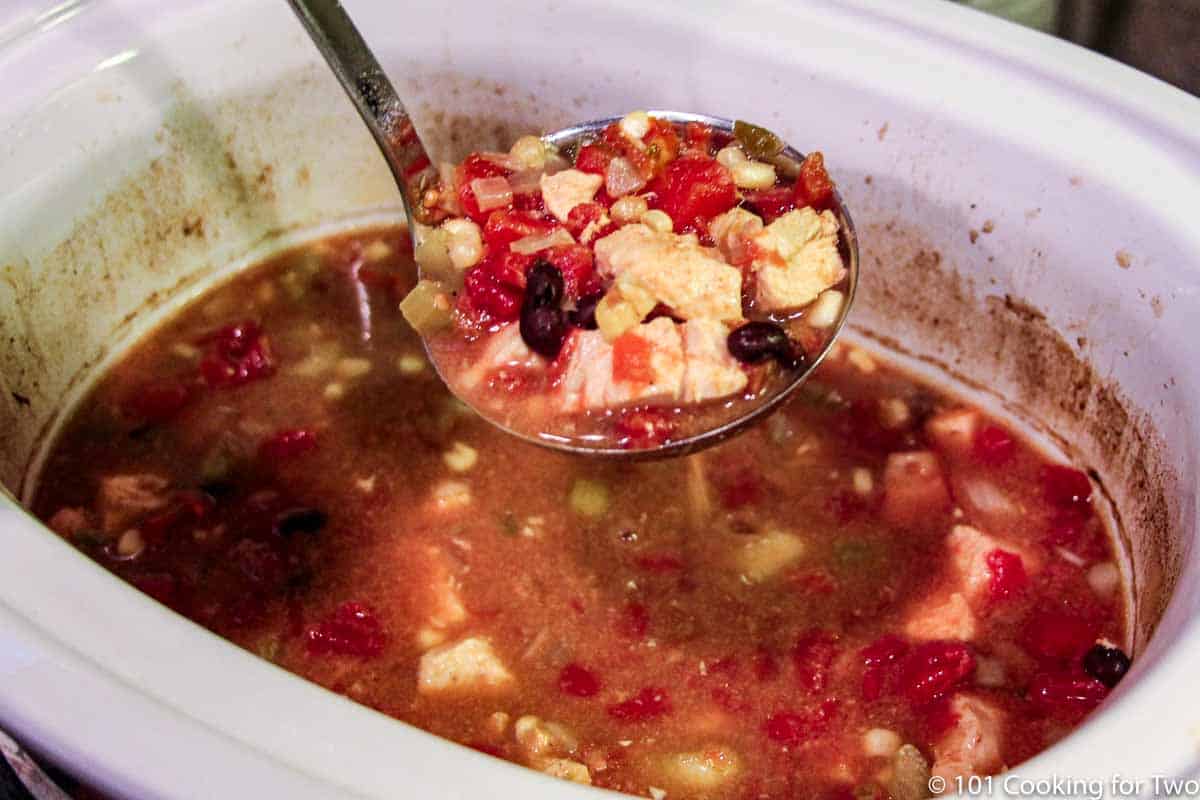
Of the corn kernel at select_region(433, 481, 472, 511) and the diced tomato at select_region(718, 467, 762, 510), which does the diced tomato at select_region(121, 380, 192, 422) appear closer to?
the corn kernel at select_region(433, 481, 472, 511)

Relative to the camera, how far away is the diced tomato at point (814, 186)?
176 cm

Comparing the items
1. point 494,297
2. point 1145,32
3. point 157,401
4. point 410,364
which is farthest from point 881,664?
point 1145,32

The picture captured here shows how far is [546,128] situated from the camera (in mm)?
2367

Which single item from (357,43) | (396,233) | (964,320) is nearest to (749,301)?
(964,320)

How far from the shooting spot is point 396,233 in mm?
2480

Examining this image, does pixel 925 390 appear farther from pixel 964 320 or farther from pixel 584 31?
pixel 584 31

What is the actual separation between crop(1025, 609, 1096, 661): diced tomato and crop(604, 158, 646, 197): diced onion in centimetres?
87

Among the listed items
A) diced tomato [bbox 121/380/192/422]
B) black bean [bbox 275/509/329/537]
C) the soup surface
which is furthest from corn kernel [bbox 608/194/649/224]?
diced tomato [bbox 121/380/192/422]

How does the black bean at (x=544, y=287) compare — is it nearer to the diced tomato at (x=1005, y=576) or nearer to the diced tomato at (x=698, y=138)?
the diced tomato at (x=698, y=138)

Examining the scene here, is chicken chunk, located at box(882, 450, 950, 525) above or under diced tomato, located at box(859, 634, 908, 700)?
above

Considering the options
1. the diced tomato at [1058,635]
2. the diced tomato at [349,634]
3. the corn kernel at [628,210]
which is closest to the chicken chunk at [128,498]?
the diced tomato at [349,634]

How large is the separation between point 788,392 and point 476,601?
1.93ft

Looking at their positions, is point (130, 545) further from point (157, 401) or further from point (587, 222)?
point (587, 222)

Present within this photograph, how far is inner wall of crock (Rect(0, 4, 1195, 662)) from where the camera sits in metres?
1.83
